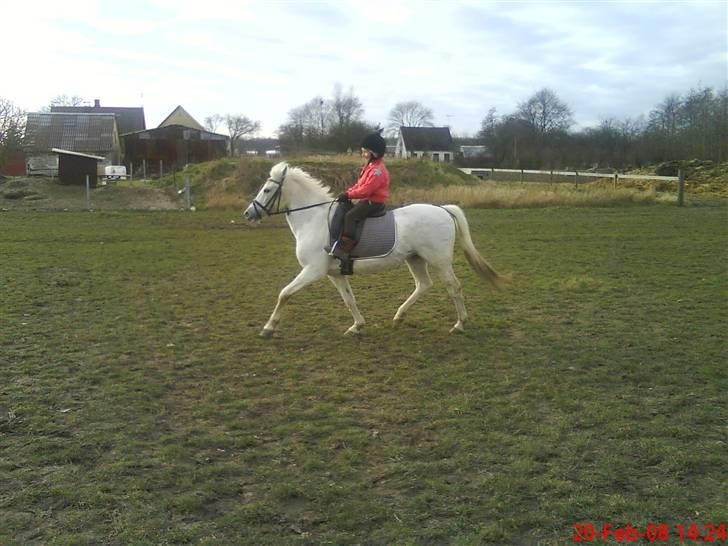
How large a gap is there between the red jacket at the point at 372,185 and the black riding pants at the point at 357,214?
70 mm

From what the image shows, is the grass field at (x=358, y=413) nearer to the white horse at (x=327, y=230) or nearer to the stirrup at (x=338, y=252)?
the white horse at (x=327, y=230)

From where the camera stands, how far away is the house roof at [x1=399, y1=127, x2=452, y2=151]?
263 feet

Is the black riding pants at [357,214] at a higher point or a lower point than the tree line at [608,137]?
lower

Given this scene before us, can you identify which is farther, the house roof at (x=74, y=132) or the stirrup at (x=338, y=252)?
the house roof at (x=74, y=132)

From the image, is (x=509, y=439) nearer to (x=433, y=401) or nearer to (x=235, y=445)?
(x=433, y=401)

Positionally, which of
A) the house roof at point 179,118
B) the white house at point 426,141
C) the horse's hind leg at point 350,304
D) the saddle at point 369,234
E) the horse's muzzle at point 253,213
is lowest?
the horse's hind leg at point 350,304

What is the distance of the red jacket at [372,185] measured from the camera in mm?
7777

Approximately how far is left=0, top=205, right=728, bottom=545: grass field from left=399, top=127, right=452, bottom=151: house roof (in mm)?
70734

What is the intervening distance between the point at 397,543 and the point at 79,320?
6664 mm

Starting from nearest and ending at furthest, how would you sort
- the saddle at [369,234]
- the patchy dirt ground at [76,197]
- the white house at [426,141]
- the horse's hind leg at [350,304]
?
the saddle at [369,234]
the horse's hind leg at [350,304]
the patchy dirt ground at [76,197]
the white house at [426,141]

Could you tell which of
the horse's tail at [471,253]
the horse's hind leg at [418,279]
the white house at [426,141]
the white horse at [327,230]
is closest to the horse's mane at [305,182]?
the white horse at [327,230]

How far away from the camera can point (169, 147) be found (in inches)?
2333
